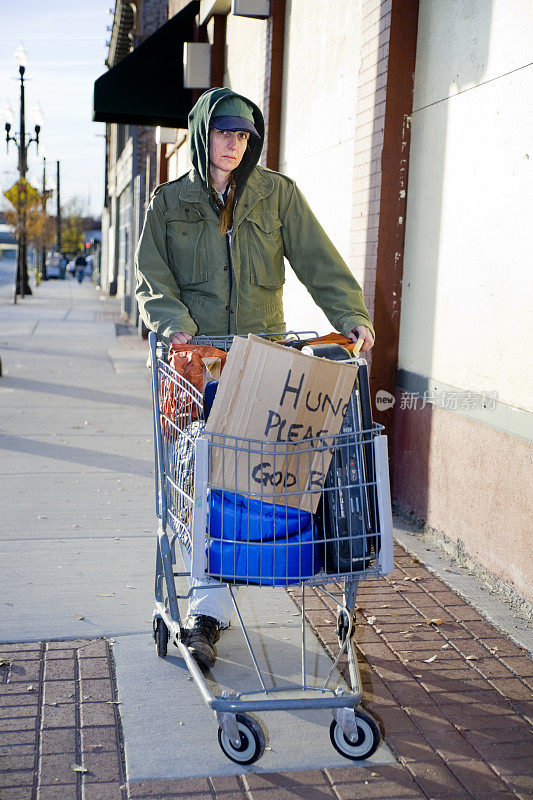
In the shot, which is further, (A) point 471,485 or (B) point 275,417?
(A) point 471,485

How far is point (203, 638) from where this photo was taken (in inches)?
154

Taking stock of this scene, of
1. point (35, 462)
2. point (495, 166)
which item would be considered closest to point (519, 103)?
point (495, 166)

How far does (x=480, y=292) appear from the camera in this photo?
5.27 metres

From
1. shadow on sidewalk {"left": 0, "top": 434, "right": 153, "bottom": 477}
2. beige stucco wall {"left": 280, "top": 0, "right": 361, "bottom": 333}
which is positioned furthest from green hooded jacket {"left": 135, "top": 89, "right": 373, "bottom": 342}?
shadow on sidewalk {"left": 0, "top": 434, "right": 153, "bottom": 477}

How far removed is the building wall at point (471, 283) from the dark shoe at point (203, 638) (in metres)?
1.71

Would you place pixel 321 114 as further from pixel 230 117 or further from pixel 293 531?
pixel 293 531

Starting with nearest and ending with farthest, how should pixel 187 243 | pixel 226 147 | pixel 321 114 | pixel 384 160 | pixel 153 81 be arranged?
pixel 226 147 → pixel 187 243 → pixel 384 160 → pixel 321 114 → pixel 153 81

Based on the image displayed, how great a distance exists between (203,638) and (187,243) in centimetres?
177

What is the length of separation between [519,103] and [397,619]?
279 centimetres

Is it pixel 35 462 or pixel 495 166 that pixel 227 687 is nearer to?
pixel 495 166

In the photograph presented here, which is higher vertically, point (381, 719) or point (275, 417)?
point (275, 417)

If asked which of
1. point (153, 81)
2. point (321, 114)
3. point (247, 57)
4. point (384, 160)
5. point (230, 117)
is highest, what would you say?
point (153, 81)

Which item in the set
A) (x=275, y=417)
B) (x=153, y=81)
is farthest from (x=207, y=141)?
(x=153, y=81)

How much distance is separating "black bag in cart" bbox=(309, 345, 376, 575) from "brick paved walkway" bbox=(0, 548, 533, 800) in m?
0.74
